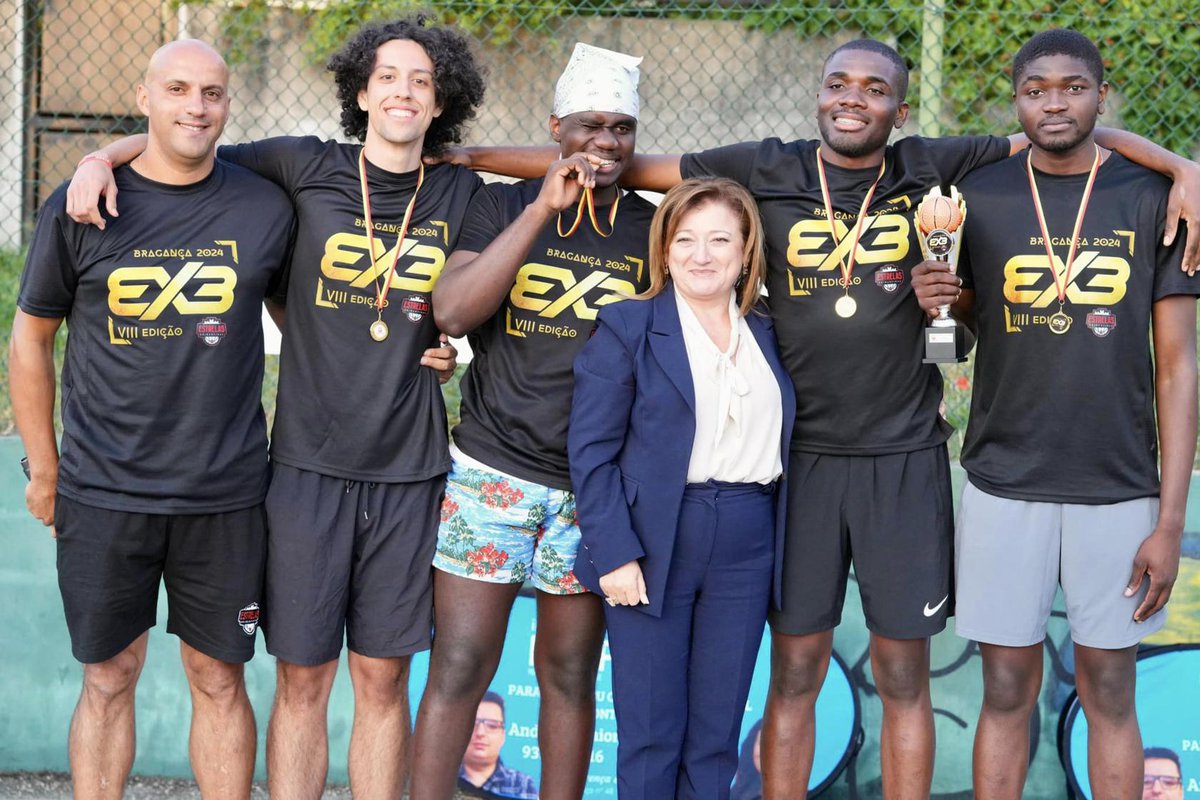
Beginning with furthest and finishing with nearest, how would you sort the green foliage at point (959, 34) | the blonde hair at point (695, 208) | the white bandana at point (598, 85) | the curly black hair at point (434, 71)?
the green foliage at point (959, 34)
the curly black hair at point (434, 71)
the white bandana at point (598, 85)
the blonde hair at point (695, 208)

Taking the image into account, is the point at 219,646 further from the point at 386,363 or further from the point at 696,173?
the point at 696,173

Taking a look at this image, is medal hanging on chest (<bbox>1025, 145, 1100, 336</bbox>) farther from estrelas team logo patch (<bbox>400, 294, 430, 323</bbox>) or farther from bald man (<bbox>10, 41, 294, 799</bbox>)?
bald man (<bbox>10, 41, 294, 799</bbox>)

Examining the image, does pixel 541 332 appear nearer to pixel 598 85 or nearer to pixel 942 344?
pixel 598 85

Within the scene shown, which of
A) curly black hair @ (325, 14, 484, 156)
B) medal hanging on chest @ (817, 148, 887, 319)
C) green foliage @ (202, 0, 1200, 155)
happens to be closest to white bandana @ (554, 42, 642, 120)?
curly black hair @ (325, 14, 484, 156)

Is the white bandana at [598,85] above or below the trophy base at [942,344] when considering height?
above

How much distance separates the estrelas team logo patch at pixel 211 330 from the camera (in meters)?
3.77

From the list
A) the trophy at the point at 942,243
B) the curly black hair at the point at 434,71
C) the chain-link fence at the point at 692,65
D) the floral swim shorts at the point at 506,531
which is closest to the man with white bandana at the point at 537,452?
the floral swim shorts at the point at 506,531

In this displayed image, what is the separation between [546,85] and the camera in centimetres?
680

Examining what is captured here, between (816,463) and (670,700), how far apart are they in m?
0.84

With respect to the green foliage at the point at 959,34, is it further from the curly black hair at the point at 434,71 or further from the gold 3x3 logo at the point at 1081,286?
the gold 3x3 logo at the point at 1081,286

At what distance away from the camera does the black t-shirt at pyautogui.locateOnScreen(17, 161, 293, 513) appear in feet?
12.2

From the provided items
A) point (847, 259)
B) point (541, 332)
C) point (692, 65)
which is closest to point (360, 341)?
point (541, 332)

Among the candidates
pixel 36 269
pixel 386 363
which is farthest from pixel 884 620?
pixel 36 269

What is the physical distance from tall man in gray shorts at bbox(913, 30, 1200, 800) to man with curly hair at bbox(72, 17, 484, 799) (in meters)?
1.52
